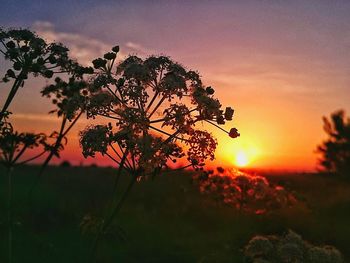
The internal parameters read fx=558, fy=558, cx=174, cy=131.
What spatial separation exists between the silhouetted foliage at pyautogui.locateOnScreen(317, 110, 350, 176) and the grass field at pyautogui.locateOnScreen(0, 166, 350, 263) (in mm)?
30497

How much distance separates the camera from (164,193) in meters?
26.7

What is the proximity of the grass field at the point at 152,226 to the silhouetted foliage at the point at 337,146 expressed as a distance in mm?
30497

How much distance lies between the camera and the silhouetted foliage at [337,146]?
57594 mm

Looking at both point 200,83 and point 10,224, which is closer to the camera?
point 200,83

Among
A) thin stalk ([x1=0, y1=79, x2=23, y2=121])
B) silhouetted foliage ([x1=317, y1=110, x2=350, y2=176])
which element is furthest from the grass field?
silhouetted foliage ([x1=317, y1=110, x2=350, y2=176])

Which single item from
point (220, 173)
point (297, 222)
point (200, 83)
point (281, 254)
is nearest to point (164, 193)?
point (297, 222)

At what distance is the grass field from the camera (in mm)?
15992

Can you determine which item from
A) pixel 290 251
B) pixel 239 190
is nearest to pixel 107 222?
pixel 290 251

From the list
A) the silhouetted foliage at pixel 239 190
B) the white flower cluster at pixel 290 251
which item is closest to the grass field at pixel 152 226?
the silhouetted foliage at pixel 239 190

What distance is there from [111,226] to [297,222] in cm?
1100

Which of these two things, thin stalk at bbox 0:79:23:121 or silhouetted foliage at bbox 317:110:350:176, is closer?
thin stalk at bbox 0:79:23:121

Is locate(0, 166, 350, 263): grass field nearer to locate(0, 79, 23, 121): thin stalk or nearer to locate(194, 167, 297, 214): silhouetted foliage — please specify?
locate(194, 167, 297, 214): silhouetted foliage

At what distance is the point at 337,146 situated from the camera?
191 ft

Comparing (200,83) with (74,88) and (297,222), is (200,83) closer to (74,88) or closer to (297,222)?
(74,88)
